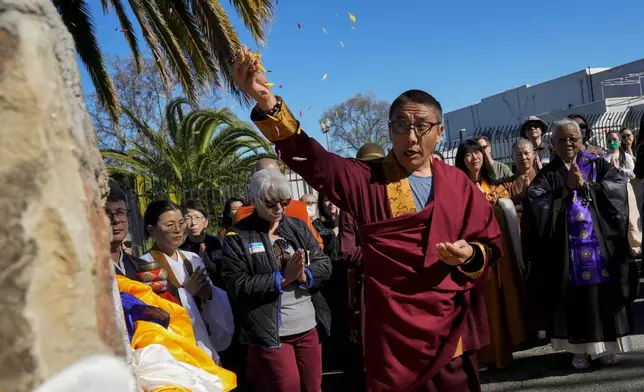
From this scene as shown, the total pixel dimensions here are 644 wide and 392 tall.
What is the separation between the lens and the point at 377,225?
2.74m

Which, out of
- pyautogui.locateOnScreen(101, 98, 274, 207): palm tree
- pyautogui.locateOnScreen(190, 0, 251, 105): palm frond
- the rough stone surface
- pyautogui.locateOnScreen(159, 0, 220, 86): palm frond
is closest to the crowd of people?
the rough stone surface

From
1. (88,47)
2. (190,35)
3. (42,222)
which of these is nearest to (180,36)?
(190,35)

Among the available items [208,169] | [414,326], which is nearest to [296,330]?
[414,326]

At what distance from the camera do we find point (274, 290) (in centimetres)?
351

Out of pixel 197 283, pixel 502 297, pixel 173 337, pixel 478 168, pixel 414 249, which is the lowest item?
pixel 502 297

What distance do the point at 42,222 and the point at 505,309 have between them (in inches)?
191

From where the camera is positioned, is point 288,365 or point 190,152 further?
point 190,152

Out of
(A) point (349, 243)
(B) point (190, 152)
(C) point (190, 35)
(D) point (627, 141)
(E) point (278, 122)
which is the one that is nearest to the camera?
(E) point (278, 122)

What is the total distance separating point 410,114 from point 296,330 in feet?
5.32

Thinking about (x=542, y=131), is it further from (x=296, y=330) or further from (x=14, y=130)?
(x=14, y=130)

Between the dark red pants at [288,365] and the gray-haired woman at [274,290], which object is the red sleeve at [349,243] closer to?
the gray-haired woman at [274,290]

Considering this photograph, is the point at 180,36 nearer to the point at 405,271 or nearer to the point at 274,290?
the point at 274,290

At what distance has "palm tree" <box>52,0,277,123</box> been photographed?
7.34 metres

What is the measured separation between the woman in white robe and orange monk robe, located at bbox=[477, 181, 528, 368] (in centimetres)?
228
